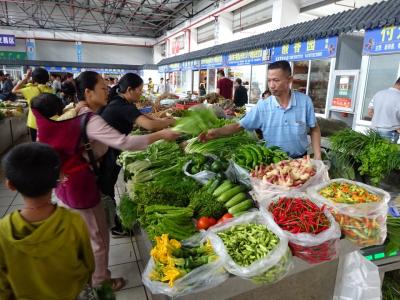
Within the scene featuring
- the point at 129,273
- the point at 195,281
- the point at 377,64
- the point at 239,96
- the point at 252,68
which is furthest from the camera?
the point at 252,68

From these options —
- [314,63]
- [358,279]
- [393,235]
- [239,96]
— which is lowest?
[358,279]

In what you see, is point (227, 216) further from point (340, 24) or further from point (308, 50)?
point (308, 50)

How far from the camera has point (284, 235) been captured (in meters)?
1.66

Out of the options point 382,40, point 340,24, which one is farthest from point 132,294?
point 340,24

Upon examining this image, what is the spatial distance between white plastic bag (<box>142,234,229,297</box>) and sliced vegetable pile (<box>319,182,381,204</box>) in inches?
36.4

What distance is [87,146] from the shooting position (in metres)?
2.02

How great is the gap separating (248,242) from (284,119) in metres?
1.57

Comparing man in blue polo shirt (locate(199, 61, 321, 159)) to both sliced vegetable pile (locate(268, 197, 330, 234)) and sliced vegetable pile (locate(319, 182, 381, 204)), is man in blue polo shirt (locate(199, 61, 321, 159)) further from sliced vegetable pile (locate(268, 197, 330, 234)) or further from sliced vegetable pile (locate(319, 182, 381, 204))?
sliced vegetable pile (locate(268, 197, 330, 234))

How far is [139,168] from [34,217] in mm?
1713

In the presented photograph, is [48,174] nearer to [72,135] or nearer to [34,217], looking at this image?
[34,217]

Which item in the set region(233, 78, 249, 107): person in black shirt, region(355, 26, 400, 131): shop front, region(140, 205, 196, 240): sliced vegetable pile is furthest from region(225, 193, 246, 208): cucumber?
region(233, 78, 249, 107): person in black shirt

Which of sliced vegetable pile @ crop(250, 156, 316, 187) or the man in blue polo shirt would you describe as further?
the man in blue polo shirt

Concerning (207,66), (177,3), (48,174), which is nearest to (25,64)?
(177,3)

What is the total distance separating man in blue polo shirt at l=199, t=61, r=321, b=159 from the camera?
2.76 metres
